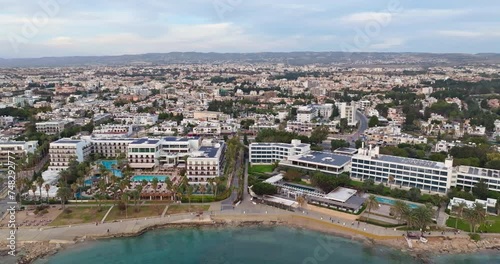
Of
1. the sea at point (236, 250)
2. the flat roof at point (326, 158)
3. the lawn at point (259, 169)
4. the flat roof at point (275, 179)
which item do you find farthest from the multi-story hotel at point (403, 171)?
the sea at point (236, 250)

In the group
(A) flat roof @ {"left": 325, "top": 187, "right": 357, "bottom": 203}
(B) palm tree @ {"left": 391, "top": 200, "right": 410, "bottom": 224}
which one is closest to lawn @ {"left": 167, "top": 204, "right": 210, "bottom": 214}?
(A) flat roof @ {"left": 325, "top": 187, "right": 357, "bottom": 203}

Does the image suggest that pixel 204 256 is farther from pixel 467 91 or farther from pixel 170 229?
pixel 467 91

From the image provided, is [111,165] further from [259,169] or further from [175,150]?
[259,169]

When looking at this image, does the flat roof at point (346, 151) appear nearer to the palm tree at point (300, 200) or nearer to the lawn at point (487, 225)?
the palm tree at point (300, 200)

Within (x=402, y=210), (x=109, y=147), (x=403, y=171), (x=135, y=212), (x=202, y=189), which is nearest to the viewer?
(x=402, y=210)

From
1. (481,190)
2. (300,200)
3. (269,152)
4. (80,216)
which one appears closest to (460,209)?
(481,190)

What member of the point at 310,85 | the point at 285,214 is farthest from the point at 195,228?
the point at 310,85

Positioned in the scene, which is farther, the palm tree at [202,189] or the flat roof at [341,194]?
the palm tree at [202,189]

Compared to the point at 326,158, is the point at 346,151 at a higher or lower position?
lower
